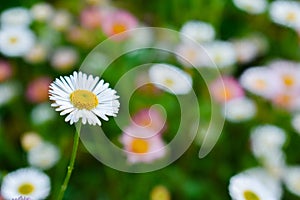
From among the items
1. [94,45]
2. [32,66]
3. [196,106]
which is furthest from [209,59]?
[32,66]

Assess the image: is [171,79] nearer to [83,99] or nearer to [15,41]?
[15,41]

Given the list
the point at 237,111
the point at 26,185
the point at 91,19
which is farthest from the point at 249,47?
the point at 26,185

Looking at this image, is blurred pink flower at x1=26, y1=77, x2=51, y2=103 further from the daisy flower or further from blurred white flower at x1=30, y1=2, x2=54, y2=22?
the daisy flower

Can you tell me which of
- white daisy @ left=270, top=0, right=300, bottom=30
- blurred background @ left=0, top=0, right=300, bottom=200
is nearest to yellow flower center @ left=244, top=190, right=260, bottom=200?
blurred background @ left=0, top=0, right=300, bottom=200

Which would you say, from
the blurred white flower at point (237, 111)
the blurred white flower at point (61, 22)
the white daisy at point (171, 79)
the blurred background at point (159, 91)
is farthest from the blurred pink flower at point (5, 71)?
the blurred white flower at point (237, 111)

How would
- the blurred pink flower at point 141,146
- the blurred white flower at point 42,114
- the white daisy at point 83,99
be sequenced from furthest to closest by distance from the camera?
the blurred white flower at point 42,114 < the blurred pink flower at point 141,146 < the white daisy at point 83,99

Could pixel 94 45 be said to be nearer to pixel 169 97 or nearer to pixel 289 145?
pixel 169 97

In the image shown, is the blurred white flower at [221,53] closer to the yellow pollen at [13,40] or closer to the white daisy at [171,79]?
the white daisy at [171,79]
